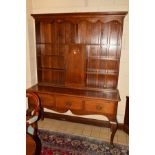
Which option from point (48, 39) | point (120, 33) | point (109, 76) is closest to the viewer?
point (120, 33)

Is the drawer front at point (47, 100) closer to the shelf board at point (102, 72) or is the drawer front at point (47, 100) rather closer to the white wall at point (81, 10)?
the white wall at point (81, 10)

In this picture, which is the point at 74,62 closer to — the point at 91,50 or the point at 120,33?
the point at 91,50

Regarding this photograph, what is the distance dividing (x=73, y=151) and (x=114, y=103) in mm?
937

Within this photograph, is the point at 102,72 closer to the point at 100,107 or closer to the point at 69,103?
the point at 100,107

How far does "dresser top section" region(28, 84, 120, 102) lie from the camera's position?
2.34 metres

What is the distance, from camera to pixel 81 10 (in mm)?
2619

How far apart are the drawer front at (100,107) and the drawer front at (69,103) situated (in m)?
0.13

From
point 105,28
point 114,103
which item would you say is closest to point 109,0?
point 105,28

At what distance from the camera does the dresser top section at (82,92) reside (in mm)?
2345

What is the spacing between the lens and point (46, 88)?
106 inches

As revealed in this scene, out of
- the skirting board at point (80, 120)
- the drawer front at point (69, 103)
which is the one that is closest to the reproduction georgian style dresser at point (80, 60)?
the drawer front at point (69, 103)
